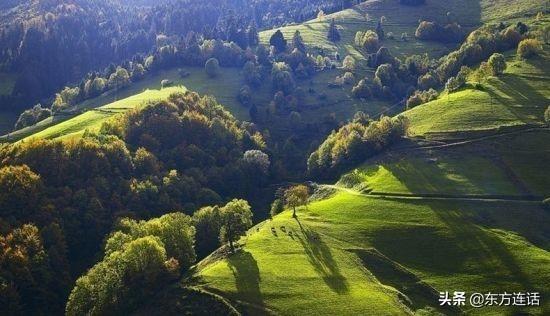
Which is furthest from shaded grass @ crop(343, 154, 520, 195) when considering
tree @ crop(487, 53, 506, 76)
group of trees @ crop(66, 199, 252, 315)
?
A: tree @ crop(487, 53, 506, 76)

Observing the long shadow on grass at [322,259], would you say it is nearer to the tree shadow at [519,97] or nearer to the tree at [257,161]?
the tree at [257,161]

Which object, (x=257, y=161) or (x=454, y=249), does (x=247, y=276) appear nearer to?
(x=454, y=249)

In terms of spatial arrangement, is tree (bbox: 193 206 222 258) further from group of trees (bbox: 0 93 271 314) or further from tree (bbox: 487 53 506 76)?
tree (bbox: 487 53 506 76)

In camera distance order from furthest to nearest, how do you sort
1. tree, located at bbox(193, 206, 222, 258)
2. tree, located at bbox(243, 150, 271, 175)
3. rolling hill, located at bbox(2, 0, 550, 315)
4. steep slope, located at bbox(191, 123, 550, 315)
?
tree, located at bbox(243, 150, 271, 175), tree, located at bbox(193, 206, 222, 258), steep slope, located at bbox(191, 123, 550, 315), rolling hill, located at bbox(2, 0, 550, 315)

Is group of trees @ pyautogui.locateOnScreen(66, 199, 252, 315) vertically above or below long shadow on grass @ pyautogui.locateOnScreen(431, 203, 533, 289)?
above

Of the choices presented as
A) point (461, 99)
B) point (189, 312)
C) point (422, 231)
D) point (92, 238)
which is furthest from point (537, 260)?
point (92, 238)

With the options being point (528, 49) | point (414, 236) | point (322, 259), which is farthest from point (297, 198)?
point (528, 49)
